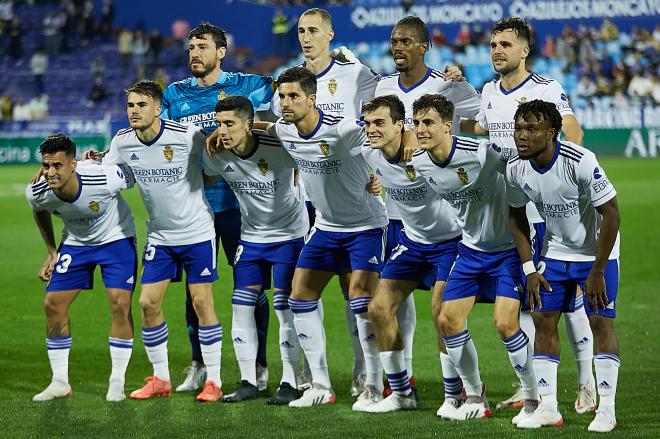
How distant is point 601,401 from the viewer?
6371 millimetres

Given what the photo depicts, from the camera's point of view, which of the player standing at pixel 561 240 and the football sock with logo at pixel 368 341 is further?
the football sock with logo at pixel 368 341

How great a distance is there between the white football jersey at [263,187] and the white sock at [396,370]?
1.20m

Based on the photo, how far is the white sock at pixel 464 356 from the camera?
670 centimetres

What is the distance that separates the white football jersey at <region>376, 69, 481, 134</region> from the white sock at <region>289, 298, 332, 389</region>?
1.46m

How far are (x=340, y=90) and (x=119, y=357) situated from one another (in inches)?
103

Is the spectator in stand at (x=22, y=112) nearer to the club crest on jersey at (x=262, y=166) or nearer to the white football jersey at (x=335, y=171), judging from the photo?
the club crest on jersey at (x=262, y=166)

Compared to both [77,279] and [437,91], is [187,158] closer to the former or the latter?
[77,279]

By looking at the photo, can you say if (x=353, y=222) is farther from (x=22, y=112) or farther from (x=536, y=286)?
(x=22, y=112)

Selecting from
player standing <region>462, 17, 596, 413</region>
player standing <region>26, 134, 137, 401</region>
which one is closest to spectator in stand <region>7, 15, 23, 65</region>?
player standing <region>26, 134, 137, 401</region>

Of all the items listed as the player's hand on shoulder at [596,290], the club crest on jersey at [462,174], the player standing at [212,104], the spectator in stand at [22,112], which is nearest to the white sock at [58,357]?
the player standing at [212,104]

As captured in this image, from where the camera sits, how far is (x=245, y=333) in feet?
25.1

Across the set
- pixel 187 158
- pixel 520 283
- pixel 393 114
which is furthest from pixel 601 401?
pixel 187 158

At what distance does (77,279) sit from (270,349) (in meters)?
2.39

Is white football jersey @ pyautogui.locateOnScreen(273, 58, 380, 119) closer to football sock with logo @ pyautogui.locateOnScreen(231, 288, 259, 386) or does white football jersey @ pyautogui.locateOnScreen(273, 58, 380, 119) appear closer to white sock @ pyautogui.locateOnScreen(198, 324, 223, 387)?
football sock with logo @ pyautogui.locateOnScreen(231, 288, 259, 386)
